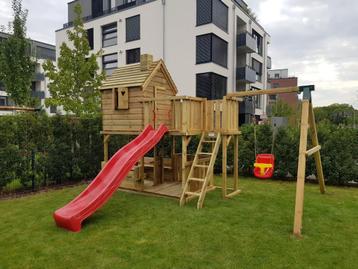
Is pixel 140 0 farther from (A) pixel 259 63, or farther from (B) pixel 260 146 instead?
(B) pixel 260 146

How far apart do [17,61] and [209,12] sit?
13.6 meters

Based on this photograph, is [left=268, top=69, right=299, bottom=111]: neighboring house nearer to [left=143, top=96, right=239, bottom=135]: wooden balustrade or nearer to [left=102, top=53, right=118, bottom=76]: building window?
[left=102, top=53, right=118, bottom=76]: building window

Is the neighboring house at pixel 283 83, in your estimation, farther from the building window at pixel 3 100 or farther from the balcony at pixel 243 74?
the building window at pixel 3 100

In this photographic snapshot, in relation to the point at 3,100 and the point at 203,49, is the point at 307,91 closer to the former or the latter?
the point at 203,49

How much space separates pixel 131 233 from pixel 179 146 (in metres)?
7.35

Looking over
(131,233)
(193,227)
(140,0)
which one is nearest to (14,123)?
(131,233)

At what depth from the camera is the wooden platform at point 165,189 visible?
8.78m

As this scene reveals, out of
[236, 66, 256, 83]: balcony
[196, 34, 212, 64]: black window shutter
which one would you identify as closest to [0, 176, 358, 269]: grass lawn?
[196, 34, 212, 64]: black window shutter

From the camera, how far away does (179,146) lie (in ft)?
42.0

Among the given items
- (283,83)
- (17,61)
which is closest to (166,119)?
(17,61)

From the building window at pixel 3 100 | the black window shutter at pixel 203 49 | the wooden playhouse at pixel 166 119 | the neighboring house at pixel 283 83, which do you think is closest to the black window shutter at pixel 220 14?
the black window shutter at pixel 203 49

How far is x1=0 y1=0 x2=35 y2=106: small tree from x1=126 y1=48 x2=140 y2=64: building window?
11.0 metres

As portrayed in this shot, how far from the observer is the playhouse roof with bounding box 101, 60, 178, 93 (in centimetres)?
925

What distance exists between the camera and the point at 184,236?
5.53 metres
